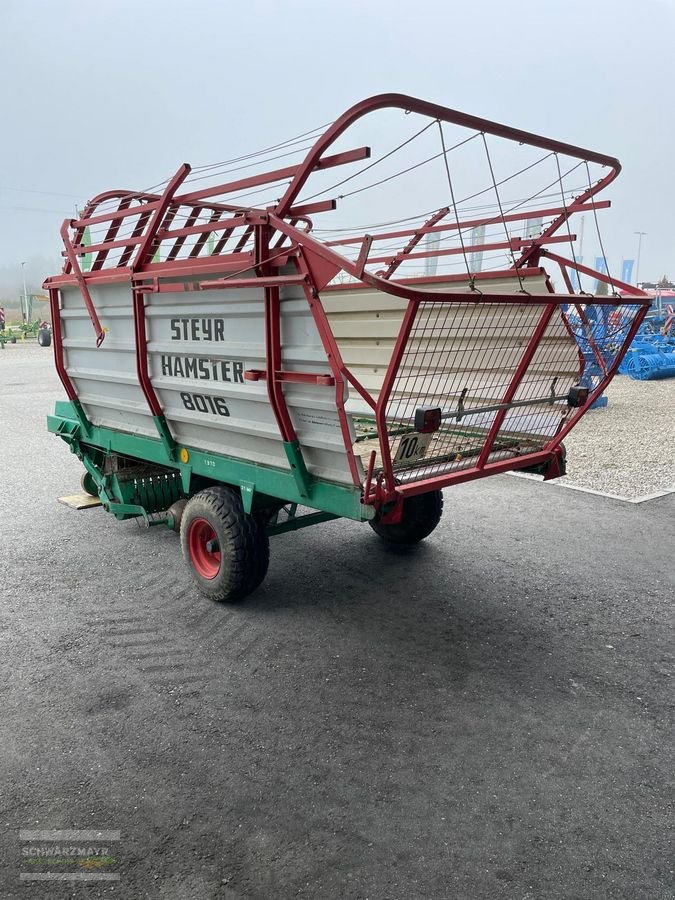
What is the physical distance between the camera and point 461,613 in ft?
14.1

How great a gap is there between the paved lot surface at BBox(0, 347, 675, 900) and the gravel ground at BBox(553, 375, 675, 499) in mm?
1809

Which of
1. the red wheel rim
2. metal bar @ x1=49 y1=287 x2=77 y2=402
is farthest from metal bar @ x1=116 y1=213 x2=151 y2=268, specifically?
the red wheel rim

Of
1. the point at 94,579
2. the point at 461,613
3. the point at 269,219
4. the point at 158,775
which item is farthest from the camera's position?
the point at 94,579

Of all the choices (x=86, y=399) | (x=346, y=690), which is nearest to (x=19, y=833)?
(x=346, y=690)

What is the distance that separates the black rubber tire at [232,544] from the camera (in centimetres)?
415

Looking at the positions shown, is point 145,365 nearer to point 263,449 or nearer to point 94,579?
point 263,449

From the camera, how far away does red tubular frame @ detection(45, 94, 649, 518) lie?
3.08 meters

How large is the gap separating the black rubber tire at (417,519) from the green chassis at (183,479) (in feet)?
2.27

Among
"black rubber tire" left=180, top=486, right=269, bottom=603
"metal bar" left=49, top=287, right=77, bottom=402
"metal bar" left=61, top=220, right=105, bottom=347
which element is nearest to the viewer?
"black rubber tire" left=180, top=486, right=269, bottom=603

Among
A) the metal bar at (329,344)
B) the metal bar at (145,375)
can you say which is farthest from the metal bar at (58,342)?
the metal bar at (329,344)

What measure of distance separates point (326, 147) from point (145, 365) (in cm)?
197

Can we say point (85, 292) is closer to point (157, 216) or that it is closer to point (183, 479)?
point (157, 216)

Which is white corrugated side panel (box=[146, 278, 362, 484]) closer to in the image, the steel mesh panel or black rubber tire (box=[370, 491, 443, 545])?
the steel mesh panel
